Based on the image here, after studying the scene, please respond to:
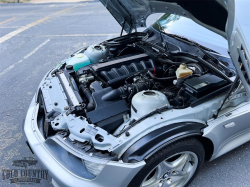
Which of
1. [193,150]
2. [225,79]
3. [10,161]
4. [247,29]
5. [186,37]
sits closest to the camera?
[247,29]

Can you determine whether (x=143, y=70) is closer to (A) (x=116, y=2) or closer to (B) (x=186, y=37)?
(B) (x=186, y=37)

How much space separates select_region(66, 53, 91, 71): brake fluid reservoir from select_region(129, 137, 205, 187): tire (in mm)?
1689

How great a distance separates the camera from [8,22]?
8336 mm

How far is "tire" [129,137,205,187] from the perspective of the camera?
1.54 meters

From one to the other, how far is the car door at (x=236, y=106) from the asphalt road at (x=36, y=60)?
0.31 metres

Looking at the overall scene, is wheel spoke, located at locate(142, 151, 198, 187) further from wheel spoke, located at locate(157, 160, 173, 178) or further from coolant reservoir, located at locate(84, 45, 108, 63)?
coolant reservoir, located at locate(84, 45, 108, 63)

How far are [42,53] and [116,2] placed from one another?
129 inches

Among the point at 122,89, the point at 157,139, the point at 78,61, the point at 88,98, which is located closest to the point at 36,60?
the point at 78,61

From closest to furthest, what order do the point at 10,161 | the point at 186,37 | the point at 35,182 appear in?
the point at 35,182
the point at 10,161
the point at 186,37

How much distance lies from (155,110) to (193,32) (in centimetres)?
141

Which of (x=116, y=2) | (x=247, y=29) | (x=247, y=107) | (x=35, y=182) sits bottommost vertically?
(x=35, y=182)

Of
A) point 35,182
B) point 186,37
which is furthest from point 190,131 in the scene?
point 35,182

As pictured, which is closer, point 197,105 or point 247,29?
point 247,29

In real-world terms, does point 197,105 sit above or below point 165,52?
below
